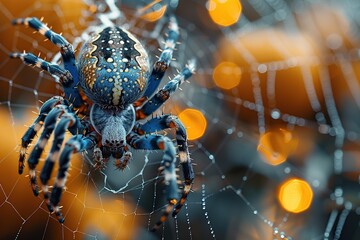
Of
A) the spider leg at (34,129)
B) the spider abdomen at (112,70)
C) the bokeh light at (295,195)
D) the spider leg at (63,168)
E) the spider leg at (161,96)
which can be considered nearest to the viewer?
the spider leg at (63,168)

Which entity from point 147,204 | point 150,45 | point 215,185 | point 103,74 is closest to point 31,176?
point 103,74

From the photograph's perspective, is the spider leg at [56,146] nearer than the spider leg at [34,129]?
Yes

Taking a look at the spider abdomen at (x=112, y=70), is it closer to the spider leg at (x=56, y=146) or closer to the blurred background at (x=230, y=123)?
the spider leg at (x=56, y=146)

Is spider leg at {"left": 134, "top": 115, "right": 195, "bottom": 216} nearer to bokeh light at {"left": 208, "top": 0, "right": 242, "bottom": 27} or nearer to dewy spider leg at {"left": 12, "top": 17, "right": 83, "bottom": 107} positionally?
dewy spider leg at {"left": 12, "top": 17, "right": 83, "bottom": 107}

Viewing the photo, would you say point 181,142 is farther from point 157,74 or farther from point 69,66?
point 69,66

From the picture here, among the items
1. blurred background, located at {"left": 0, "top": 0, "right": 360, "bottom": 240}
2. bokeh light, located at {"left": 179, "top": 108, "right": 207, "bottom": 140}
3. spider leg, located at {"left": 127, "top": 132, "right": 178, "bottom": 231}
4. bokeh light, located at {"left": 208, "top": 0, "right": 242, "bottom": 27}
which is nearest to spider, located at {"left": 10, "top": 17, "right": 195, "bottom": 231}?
spider leg, located at {"left": 127, "top": 132, "right": 178, "bottom": 231}

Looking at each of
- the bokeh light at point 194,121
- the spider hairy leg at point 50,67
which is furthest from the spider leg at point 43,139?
the bokeh light at point 194,121
